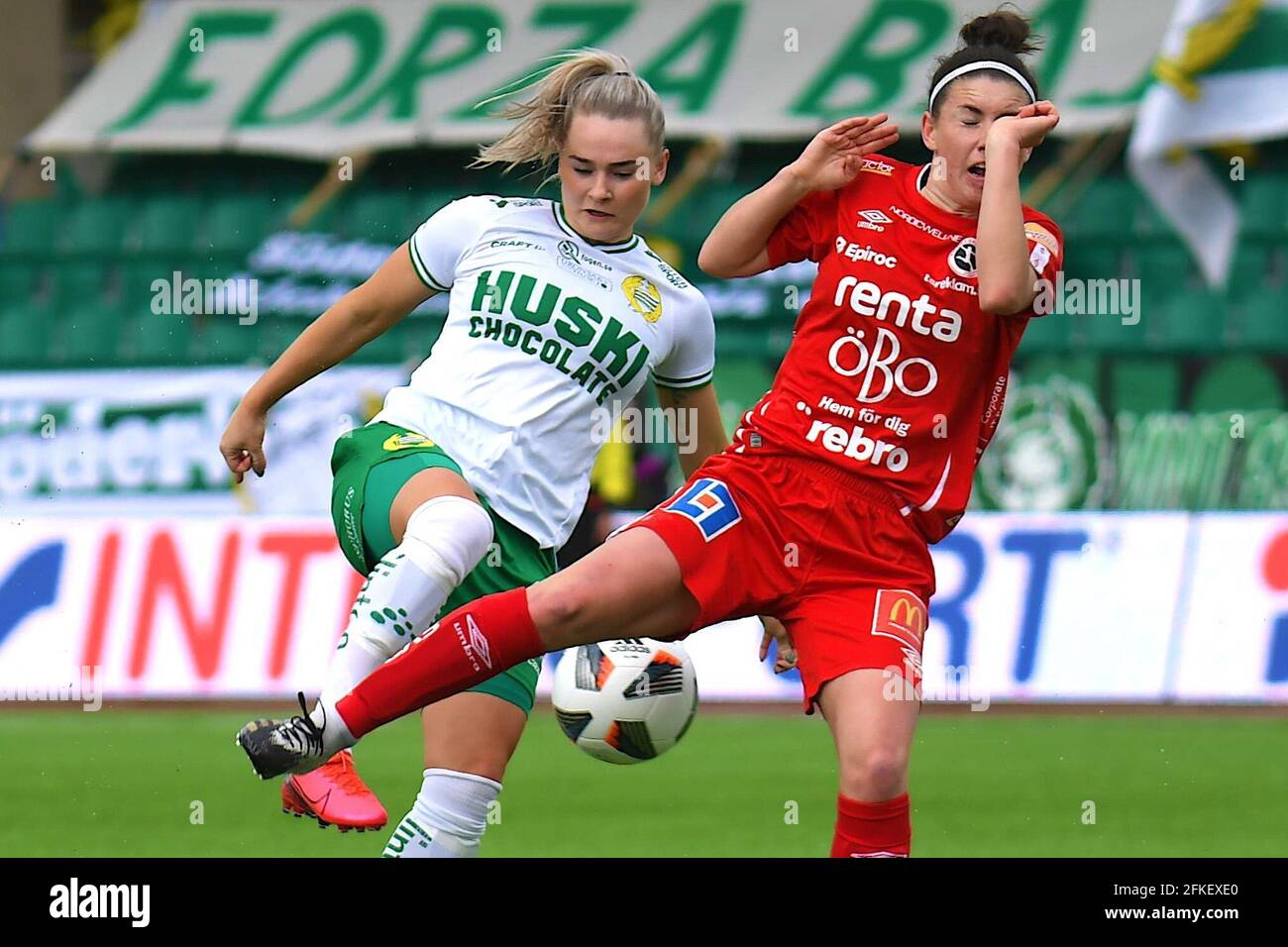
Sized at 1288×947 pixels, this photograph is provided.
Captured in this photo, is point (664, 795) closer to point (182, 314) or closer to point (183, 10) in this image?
point (182, 314)

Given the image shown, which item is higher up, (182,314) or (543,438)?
(182,314)

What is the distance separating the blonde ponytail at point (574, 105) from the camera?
4.54 metres

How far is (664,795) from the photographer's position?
7.61 metres

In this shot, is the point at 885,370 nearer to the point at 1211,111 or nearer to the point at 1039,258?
the point at 1039,258

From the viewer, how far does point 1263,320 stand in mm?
11805

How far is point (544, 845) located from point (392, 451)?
6.94ft

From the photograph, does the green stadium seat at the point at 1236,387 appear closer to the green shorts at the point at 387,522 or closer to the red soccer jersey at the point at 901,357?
the red soccer jersey at the point at 901,357

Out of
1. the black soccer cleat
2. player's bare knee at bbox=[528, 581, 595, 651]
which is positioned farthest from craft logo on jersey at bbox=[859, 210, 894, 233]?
the black soccer cleat

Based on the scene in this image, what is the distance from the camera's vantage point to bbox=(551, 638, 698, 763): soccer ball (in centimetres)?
479

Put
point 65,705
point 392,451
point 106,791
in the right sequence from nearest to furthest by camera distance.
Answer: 1. point 392,451
2. point 106,791
3. point 65,705

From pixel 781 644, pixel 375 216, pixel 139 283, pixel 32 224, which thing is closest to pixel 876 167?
pixel 781 644

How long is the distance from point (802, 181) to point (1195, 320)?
26.7 ft

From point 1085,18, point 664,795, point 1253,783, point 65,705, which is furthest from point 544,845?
point 1085,18

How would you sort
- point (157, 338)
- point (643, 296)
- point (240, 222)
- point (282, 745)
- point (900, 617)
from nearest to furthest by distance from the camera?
point (282, 745), point (900, 617), point (643, 296), point (157, 338), point (240, 222)
